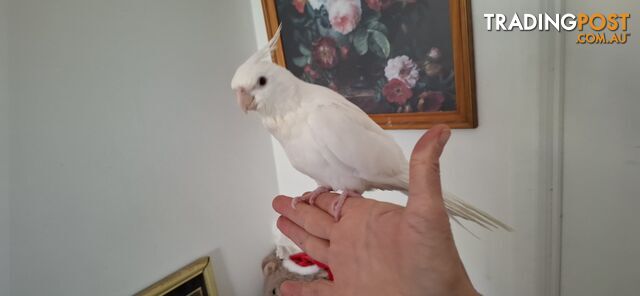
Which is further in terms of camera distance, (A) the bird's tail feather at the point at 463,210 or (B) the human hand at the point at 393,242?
(A) the bird's tail feather at the point at 463,210

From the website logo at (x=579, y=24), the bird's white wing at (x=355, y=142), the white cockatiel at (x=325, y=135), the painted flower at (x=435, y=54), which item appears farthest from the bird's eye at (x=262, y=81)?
the website logo at (x=579, y=24)

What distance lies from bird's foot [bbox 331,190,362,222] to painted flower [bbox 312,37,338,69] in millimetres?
635

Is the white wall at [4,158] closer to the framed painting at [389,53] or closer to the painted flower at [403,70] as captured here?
the framed painting at [389,53]

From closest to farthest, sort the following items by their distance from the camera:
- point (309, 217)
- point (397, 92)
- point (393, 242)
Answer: point (393, 242) < point (309, 217) < point (397, 92)

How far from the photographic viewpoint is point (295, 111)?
82 cm

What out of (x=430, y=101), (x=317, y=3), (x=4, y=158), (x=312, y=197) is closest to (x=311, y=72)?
(x=317, y=3)

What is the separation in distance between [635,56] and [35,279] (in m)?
1.65

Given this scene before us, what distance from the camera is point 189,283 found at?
1.19 metres

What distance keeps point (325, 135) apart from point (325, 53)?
2.15 ft

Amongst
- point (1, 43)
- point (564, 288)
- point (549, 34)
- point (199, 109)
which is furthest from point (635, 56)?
point (1, 43)

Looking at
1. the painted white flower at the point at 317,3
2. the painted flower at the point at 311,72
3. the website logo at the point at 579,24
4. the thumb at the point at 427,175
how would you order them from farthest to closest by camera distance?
1. the painted flower at the point at 311,72
2. the painted white flower at the point at 317,3
3. the website logo at the point at 579,24
4. the thumb at the point at 427,175

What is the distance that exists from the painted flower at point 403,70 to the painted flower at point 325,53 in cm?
22

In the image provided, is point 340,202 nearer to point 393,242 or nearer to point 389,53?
point 393,242

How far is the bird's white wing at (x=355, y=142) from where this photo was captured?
0.74m
